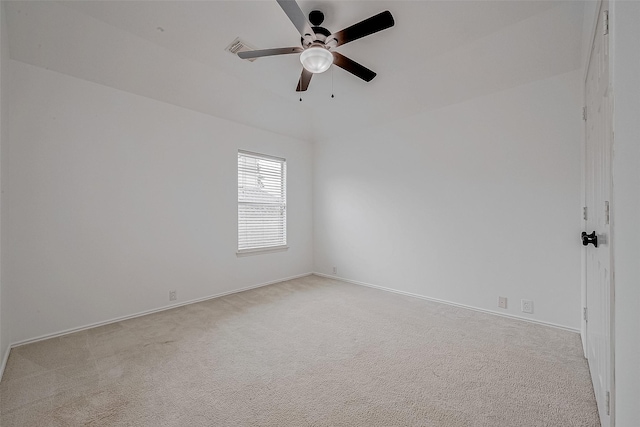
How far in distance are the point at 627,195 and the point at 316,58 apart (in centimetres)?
213

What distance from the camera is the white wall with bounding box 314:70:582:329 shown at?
278 cm

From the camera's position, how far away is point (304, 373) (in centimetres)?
203

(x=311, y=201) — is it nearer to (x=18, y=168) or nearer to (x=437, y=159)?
(x=437, y=159)

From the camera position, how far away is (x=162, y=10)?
2373mm

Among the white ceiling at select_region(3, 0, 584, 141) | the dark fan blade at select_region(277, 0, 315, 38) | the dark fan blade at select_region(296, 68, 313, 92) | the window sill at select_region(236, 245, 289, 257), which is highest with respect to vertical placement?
the white ceiling at select_region(3, 0, 584, 141)

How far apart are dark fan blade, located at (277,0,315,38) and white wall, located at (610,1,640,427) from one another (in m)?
1.66

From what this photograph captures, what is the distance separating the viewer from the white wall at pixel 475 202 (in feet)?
9.13

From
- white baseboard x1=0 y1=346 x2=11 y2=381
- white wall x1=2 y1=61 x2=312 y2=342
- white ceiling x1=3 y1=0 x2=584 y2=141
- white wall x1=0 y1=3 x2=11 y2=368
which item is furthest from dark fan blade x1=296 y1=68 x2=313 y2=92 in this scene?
white baseboard x1=0 y1=346 x2=11 y2=381

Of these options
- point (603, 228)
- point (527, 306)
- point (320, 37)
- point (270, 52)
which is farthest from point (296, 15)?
point (527, 306)

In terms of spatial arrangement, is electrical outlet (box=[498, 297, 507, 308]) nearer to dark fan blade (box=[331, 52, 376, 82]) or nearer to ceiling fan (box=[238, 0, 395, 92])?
dark fan blade (box=[331, 52, 376, 82])

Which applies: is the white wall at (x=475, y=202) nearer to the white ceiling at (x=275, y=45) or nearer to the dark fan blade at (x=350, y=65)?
the white ceiling at (x=275, y=45)

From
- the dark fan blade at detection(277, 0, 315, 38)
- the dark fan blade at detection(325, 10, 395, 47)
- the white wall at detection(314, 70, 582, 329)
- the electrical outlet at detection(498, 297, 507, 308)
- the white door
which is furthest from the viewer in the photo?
the electrical outlet at detection(498, 297, 507, 308)

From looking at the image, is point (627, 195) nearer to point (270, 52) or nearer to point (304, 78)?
point (270, 52)

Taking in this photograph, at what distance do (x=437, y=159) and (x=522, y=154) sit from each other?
3.07ft
